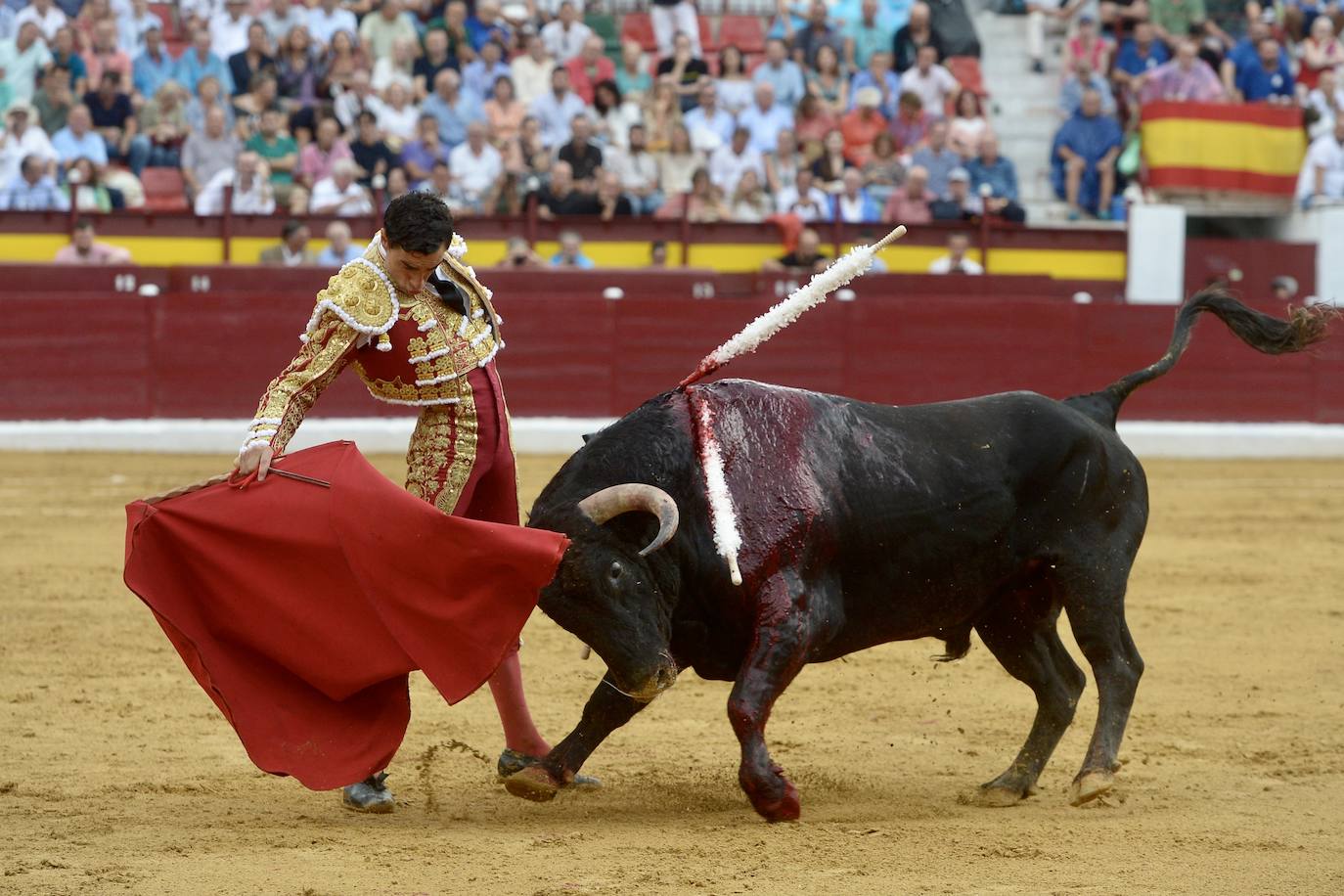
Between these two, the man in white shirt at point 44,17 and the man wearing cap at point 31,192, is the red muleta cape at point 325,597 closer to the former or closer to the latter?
the man wearing cap at point 31,192

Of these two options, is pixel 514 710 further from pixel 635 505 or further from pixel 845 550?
pixel 845 550

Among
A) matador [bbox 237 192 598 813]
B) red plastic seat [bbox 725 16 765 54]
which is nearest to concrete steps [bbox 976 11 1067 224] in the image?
red plastic seat [bbox 725 16 765 54]

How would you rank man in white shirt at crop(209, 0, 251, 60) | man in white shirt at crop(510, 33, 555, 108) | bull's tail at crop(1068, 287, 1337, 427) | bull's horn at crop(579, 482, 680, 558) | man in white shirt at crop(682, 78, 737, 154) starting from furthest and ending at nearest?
man in white shirt at crop(510, 33, 555, 108) < man in white shirt at crop(682, 78, 737, 154) < man in white shirt at crop(209, 0, 251, 60) < bull's tail at crop(1068, 287, 1337, 427) < bull's horn at crop(579, 482, 680, 558)

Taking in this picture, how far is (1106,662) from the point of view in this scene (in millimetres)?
4367

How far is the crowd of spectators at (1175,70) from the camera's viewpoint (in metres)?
14.0

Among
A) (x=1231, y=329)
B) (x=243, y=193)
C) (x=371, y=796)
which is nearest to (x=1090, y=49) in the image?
(x=243, y=193)

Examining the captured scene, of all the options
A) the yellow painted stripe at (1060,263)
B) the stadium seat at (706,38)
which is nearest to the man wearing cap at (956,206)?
the yellow painted stripe at (1060,263)

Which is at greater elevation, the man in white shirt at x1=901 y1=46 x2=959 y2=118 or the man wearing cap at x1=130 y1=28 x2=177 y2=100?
the man wearing cap at x1=130 y1=28 x2=177 y2=100

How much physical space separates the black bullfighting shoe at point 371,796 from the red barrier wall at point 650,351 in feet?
24.5

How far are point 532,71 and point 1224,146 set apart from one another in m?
5.32

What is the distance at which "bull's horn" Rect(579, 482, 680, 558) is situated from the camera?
12.7 ft

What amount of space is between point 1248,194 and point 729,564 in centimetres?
1161

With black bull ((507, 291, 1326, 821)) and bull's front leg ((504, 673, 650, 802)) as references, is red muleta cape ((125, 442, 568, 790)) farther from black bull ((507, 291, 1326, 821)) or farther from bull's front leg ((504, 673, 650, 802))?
bull's front leg ((504, 673, 650, 802))

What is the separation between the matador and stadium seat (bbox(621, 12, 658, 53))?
1052cm
